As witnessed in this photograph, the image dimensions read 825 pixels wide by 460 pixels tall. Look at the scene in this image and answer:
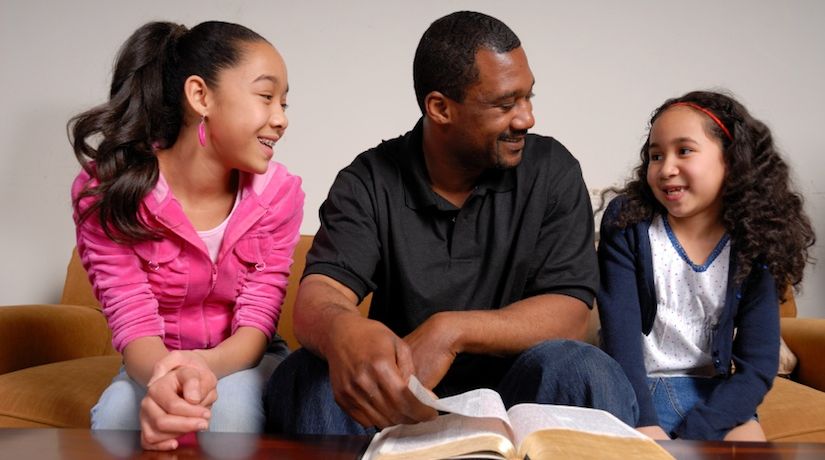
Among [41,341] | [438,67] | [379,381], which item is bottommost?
[41,341]

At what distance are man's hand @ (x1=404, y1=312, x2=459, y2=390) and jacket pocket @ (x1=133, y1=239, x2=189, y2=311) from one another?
1.58 ft

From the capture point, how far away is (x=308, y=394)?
3.82ft

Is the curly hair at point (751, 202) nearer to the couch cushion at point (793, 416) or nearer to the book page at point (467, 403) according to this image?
the couch cushion at point (793, 416)

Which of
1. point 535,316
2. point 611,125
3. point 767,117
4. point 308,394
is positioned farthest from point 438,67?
point 767,117

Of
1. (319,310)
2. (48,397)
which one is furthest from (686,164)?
(48,397)

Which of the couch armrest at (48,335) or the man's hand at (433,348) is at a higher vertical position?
the man's hand at (433,348)

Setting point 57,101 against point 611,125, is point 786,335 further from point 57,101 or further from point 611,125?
point 57,101

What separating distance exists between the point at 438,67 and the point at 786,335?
41.4 inches

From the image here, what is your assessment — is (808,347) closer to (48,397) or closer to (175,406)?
(175,406)

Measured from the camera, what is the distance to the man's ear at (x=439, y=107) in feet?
4.68

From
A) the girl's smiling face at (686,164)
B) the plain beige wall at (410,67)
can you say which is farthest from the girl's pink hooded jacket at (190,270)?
the plain beige wall at (410,67)

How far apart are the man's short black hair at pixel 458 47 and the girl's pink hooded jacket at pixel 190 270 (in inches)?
13.8

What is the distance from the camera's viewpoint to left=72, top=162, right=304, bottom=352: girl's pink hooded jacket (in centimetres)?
139

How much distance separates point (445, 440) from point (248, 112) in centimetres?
82
